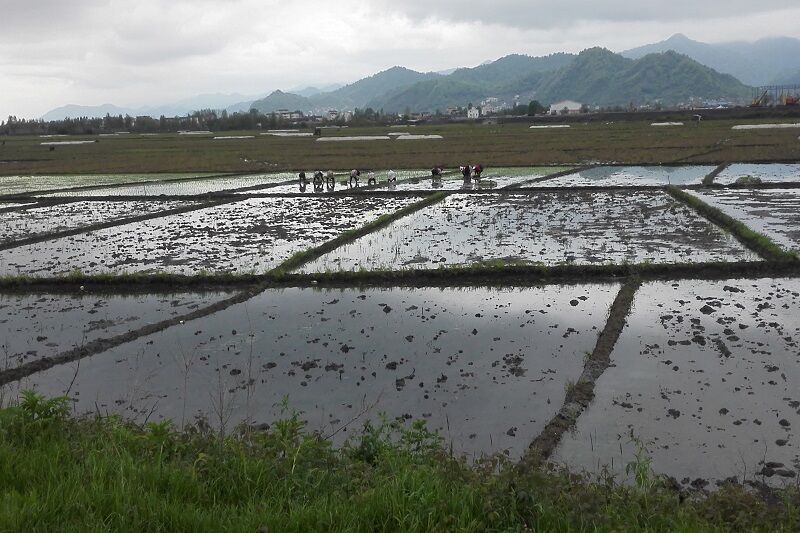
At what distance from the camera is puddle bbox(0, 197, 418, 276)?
12016 millimetres

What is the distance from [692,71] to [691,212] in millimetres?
205705

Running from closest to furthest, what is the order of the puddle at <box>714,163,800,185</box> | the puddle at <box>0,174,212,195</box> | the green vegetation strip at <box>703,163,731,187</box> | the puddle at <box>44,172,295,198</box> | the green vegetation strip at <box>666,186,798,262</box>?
the green vegetation strip at <box>666,186,798,262</box> < the green vegetation strip at <box>703,163,731,187</box> < the puddle at <box>714,163,800,185</box> < the puddle at <box>44,172,295,198</box> < the puddle at <box>0,174,212,195</box>

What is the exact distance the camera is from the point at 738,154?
30938 mm

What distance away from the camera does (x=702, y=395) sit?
582 centimetres

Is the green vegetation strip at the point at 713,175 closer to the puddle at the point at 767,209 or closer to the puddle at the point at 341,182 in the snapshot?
Answer: the puddle at the point at 767,209

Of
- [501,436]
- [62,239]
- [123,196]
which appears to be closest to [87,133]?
[123,196]

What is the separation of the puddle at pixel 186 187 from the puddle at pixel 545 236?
10994 mm

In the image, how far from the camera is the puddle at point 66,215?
647 inches

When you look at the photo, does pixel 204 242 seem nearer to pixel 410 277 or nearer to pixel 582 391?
pixel 410 277

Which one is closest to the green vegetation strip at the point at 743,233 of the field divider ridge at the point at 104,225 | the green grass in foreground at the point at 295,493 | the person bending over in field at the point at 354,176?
the green grass in foreground at the point at 295,493

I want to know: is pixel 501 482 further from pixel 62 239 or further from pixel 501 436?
pixel 62 239

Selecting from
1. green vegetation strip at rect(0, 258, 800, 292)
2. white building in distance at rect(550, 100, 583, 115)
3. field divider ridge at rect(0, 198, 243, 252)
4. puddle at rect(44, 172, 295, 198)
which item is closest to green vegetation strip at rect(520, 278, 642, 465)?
green vegetation strip at rect(0, 258, 800, 292)

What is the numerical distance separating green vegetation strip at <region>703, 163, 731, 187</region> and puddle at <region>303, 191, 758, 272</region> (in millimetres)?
3484

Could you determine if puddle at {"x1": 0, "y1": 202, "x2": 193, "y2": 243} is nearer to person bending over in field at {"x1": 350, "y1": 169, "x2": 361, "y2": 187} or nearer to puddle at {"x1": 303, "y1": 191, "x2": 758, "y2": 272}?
person bending over in field at {"x1": 350, "y1": 169, "x2": 361, "y2": 187}
